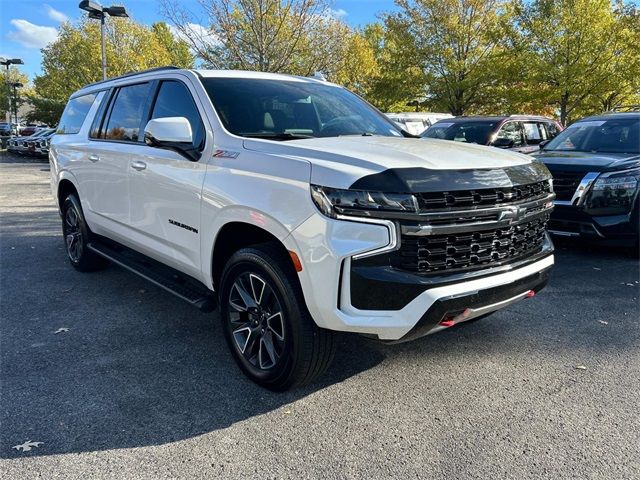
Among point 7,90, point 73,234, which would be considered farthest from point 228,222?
point 7,90

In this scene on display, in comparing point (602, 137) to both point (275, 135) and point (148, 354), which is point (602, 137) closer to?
point (275, 135)

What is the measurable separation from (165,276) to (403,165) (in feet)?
7.24

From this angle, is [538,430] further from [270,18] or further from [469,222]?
[270,18]

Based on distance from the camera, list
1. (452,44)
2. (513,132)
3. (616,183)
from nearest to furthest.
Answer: (616,183), (513,132), (452,44)

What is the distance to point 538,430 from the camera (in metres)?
2.76

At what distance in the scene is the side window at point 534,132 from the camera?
10781 millimetres

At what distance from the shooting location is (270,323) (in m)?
3.06

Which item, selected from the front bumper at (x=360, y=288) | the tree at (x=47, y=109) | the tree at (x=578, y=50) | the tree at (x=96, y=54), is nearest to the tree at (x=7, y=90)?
the tree at (x=47, y=109)

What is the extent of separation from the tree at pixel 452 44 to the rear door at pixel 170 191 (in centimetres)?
2495

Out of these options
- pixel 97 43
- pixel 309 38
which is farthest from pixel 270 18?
pixel 97 43

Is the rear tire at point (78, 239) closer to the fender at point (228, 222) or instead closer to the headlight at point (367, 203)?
the fender at point (228, 222)

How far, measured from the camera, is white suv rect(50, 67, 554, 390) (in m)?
2.56

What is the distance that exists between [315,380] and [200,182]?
1467mm

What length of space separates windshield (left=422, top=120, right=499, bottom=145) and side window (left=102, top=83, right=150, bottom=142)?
6.53 m
